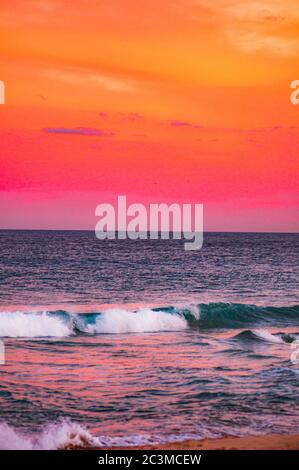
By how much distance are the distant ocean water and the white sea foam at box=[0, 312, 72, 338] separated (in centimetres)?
6

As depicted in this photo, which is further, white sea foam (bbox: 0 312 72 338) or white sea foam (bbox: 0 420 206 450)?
Result: white sea foam (bbox: 0 312 72 338)

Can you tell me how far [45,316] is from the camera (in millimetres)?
34312

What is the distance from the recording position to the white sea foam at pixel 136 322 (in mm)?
33656

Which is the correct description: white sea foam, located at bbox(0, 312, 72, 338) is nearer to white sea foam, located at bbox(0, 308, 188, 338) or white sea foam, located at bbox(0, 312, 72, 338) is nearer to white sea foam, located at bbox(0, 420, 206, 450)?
white sea foam, located at bbox(0, 308, 188, 338)

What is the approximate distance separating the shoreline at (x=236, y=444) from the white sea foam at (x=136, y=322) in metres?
18.3

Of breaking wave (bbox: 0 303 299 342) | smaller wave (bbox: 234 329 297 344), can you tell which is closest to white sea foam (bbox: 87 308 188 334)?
breaking wave (bbox: 0 303 299 342)

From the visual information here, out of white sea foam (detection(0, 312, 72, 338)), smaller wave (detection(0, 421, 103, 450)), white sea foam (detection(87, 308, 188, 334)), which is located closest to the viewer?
smaller wave (detection(0, 421, 103, 450))

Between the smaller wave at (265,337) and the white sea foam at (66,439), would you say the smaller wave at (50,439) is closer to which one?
the white sea foam at (66,439)

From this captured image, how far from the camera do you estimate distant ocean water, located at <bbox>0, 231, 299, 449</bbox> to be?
16328mm

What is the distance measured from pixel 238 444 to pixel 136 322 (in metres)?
20.3

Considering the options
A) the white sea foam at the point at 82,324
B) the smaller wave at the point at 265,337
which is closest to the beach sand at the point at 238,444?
the smaller wave at the point at 265,337

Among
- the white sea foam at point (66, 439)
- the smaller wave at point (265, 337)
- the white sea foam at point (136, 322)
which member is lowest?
the white sea foam at point (66, 439)

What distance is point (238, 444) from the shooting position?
14617 mm
